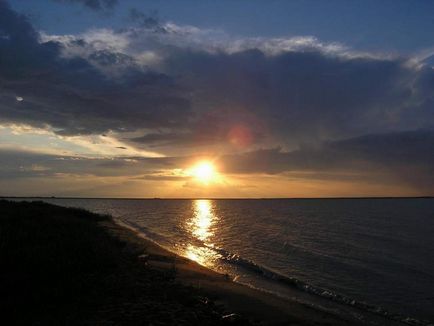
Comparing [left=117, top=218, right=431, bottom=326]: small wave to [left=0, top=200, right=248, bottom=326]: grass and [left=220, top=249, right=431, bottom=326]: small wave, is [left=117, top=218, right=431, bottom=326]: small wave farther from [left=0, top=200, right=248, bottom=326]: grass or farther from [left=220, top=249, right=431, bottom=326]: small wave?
[left=0, top=200, right=248, bottom=326]: grass

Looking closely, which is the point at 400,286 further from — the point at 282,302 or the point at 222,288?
the point at 222,288

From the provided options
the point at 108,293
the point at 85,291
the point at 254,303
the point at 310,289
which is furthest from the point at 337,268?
the point at 85,291

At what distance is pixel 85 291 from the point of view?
13.4 m

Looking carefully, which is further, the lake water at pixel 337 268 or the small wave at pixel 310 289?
the lake water at pixel 337 268

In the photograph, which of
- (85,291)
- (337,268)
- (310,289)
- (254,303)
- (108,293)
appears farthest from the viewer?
(337,268)

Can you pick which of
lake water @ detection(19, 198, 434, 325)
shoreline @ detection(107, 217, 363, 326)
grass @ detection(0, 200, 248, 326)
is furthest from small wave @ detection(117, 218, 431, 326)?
grass @ detection(0, 200, 248, 326)

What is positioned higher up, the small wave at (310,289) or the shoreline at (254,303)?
the shoreline at (254,303)

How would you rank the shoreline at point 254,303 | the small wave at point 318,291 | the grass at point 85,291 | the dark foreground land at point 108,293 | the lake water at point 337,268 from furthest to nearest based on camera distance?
1. the lake water at point 337,268
2. the small wave at point 318,291
3. the shoreline at point 254,303
4. the dark foreground land at point 108,293
5. the grass at point 85,291

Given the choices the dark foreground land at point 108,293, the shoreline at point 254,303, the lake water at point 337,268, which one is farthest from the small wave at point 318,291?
the dark foreground land at point 108,293

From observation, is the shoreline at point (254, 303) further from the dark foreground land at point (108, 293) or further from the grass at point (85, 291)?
the grass at point (85, 291)

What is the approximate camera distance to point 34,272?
14.7 meters

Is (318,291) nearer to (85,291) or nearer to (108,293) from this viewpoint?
(108,293)

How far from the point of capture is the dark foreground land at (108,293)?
438 inches

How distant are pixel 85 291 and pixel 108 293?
2.62ft
